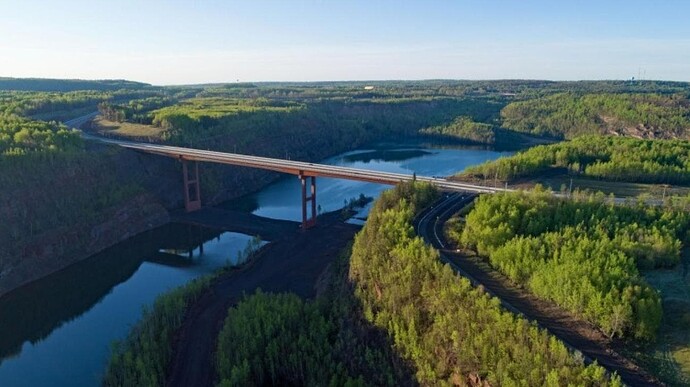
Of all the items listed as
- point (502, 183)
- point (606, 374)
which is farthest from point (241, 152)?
point (606, 374)

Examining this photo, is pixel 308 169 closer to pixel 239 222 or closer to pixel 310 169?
pixel 310 169

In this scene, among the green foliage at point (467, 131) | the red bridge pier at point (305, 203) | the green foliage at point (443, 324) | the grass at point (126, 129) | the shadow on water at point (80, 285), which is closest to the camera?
the green foliage at point (443, 324)

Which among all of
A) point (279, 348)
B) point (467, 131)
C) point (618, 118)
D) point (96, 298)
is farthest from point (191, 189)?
point (618, 118)

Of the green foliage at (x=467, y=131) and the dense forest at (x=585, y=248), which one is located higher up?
the dense forest at (x=585, y=248)

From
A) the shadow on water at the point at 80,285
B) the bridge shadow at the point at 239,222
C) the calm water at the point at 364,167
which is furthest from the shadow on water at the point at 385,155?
the shadow on water at the point at 80,285

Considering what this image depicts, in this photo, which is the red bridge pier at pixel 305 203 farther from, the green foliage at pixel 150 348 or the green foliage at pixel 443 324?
the green foliage at pixel 150 348

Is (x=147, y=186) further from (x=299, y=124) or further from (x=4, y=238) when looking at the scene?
(x=299, y=124)

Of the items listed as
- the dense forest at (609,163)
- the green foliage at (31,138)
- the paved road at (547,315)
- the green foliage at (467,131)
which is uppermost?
the green foliage at (31,138)
